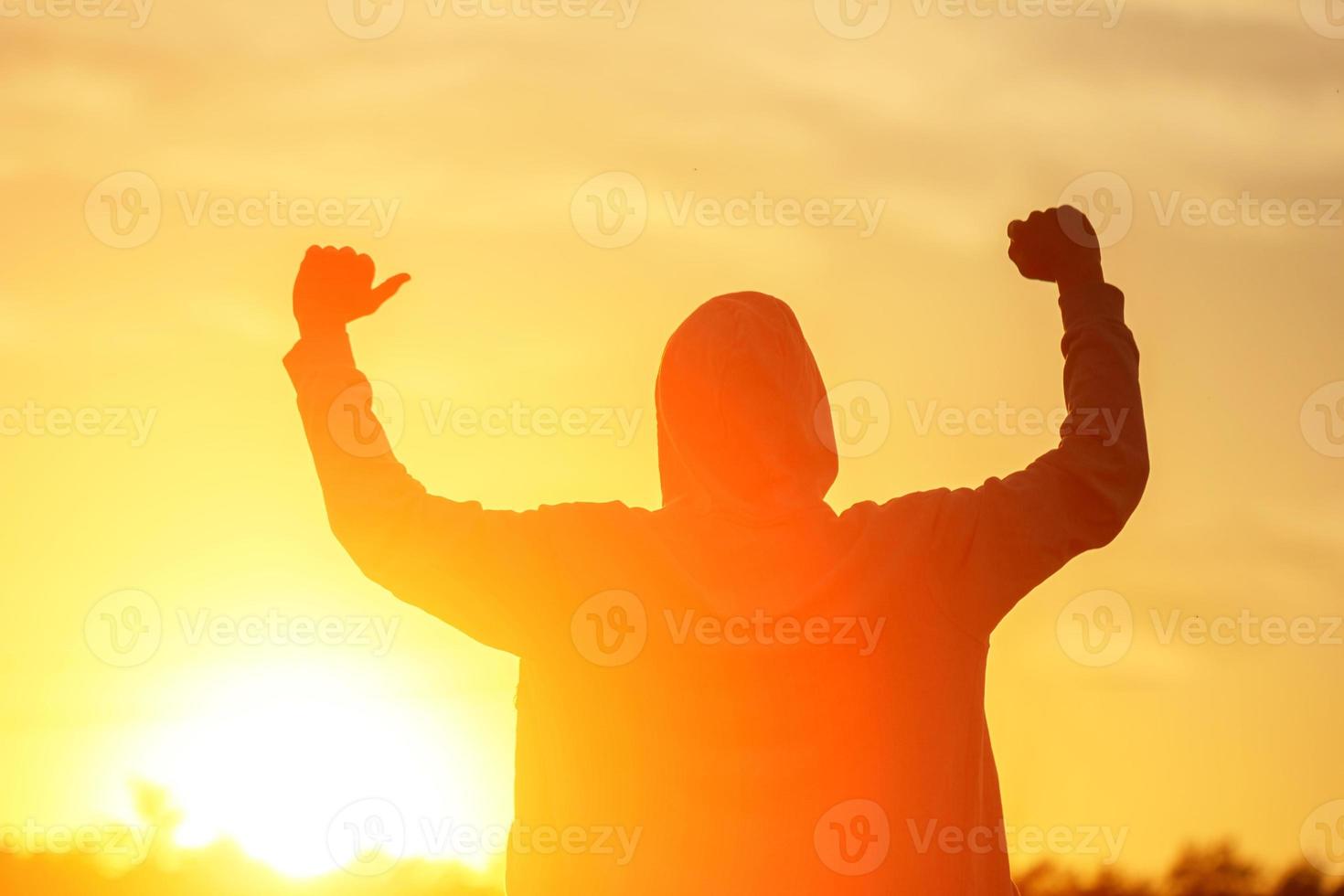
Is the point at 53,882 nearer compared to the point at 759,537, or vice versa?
the point at 759,537

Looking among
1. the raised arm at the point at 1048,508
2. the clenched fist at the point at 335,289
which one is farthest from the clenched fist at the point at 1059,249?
the clenched fist at the point at 335,289

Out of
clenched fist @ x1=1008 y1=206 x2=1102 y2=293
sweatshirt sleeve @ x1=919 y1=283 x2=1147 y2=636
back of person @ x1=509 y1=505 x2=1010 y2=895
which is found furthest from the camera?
clenched fist @ x1=1008 y1=206 x2=1102 y2=293

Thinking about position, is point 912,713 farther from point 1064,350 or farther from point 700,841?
point 1064,350

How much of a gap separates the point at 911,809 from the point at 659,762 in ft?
2.13

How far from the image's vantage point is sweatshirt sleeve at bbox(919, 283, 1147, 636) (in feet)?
18.9

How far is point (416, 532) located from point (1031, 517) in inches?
61.8

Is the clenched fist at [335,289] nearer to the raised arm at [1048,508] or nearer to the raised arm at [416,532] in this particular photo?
the raised arm at [416,532]

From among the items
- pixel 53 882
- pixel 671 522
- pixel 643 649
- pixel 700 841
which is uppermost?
pixel 53 882

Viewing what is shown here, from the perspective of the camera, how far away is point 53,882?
5722cm

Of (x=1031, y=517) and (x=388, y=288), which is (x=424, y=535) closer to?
(x=388, y=288)

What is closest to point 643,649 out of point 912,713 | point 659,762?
point 659,762

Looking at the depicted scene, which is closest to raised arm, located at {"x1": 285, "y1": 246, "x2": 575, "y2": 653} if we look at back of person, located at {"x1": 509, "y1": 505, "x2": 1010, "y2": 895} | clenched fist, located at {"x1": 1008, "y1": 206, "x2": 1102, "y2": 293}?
back of person, located at {"x1": 509, "y1": 505, "x2": 1010, "y2": 895}

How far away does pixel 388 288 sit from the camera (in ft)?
20.0

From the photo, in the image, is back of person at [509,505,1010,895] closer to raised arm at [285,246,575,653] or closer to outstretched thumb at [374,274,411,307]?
raised arm at [285,246,575,653]
